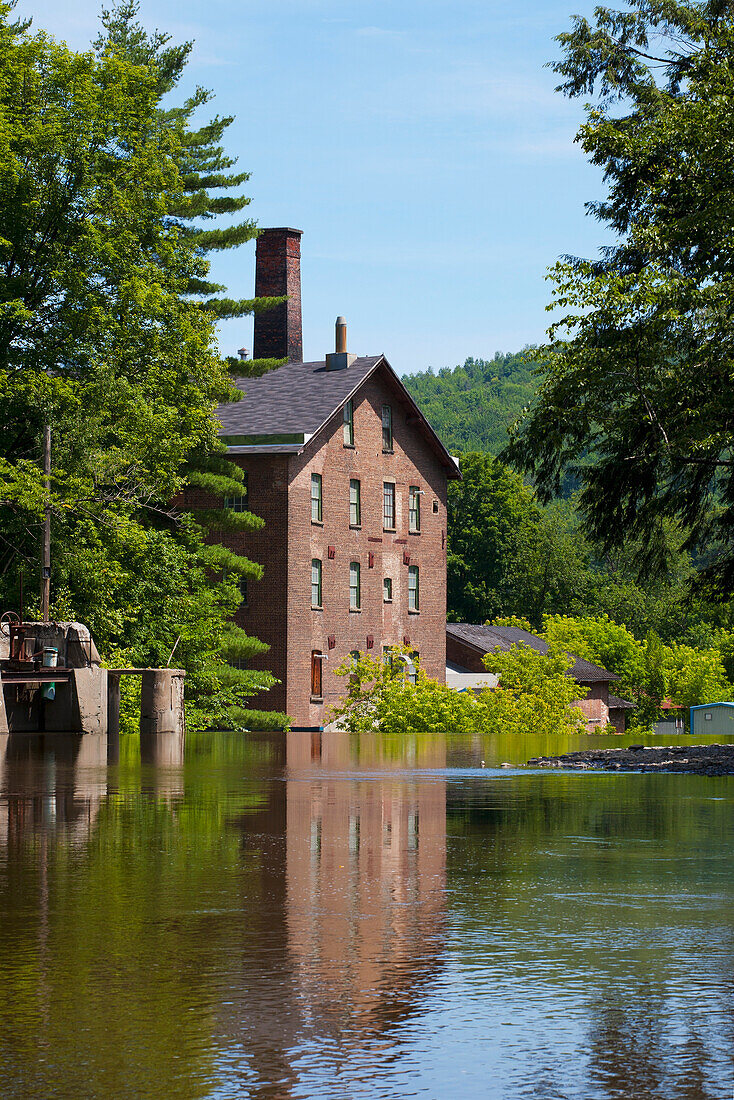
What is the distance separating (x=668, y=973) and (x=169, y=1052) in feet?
6.65

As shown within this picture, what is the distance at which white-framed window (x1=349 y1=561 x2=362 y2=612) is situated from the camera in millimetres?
62219

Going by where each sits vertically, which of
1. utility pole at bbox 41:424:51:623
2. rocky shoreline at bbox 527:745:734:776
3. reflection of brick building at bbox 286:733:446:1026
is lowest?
rocky shoreline at bbox 527:745:734:776

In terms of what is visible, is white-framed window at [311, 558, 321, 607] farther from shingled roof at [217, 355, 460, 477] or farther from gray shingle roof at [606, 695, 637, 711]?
gray shingle roof at [606, 695, 637, 711]

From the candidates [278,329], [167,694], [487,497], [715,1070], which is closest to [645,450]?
[167,694]

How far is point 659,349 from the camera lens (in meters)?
24.4

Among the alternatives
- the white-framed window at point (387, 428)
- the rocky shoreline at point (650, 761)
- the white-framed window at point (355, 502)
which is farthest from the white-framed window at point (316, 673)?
the rocky shoreline at point (650, 761)

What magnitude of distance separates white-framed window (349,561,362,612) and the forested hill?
97759mm

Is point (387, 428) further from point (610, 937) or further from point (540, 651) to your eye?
point (610, 937)

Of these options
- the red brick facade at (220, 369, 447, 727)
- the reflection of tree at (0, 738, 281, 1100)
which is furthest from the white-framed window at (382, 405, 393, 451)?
the reflection of tree at (0, 738, 281, 1100)

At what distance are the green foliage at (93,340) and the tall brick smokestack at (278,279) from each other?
18.7 metres

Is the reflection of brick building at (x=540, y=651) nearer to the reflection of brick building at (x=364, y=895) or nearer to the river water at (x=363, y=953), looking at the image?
the reflection of brick building at (x=364, y=895)

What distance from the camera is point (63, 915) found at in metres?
6.83

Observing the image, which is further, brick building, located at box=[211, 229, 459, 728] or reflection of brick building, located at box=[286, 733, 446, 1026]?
brick building, located at box=[211, 229, 459, 728]

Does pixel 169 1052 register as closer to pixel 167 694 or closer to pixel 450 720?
pixel 167 694
